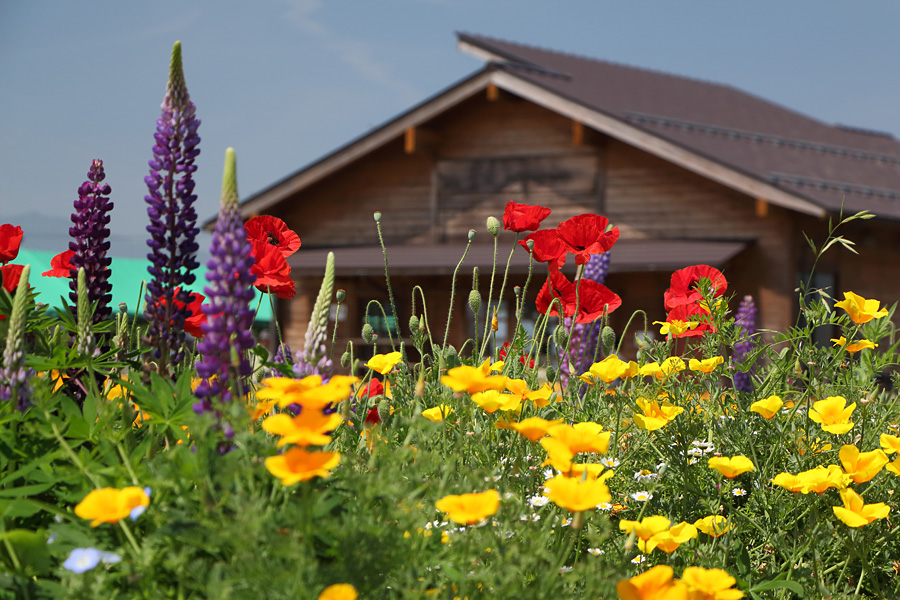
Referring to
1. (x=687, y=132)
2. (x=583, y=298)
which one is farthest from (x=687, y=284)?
(x=687, y=132)

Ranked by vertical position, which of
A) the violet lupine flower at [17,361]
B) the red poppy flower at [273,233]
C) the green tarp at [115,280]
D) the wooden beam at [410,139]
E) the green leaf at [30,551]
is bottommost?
the green tarp at [115,280]

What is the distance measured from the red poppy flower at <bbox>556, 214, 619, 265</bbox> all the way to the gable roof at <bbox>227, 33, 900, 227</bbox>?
9.67m

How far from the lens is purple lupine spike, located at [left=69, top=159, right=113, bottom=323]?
210 cm

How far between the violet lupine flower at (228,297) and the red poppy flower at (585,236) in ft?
5.08

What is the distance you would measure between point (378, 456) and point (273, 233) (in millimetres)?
1362

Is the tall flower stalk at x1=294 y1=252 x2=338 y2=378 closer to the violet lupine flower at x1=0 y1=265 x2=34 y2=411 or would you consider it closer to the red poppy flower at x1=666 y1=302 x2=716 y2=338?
the violet lupine flower at x1=0 y1=265 x2=34 y2=411

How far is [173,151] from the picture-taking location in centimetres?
189

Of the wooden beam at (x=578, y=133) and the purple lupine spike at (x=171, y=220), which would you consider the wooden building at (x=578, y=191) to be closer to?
the wooden beam at (x=578, y=133)

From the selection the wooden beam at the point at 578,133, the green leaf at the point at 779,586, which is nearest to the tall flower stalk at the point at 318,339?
the green leaf at the point at 779,586

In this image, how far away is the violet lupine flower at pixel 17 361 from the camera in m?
1.53

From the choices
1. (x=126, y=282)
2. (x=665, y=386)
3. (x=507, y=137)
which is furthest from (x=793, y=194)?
(x=126, y=282)

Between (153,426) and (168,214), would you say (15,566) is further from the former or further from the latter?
(168,214)

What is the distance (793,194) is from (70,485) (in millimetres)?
11715

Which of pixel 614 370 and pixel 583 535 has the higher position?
pixel 614 370
